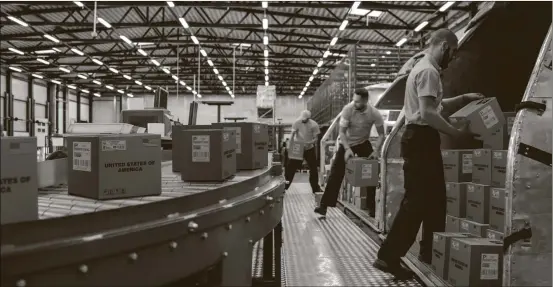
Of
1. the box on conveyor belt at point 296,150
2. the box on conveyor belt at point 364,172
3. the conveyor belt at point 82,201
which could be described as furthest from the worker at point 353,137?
the conveyor belt at point 82,201

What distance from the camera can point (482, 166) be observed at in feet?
11.4

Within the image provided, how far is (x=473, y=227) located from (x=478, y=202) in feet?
0.61

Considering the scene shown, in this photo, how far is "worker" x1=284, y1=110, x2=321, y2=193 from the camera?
7.78 m

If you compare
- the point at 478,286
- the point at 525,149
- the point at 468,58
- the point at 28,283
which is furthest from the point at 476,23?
the point at 28,283

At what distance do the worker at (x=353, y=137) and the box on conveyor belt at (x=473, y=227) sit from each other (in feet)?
6.74

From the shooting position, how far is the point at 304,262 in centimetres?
372

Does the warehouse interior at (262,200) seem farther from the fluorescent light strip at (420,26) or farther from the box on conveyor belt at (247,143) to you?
the fluorescent light strip at (420,26)

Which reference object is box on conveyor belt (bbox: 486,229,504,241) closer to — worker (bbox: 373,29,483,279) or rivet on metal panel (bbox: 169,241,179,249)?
worker (bbox: 373,29,483,279)

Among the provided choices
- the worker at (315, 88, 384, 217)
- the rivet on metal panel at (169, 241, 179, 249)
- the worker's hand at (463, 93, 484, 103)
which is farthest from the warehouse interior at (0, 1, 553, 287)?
the worker at (315, 88, 384, 217)

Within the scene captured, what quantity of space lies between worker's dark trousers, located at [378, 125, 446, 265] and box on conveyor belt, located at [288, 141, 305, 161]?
463 cm

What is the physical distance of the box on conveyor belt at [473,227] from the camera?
324cm

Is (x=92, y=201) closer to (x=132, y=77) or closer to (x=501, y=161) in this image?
(x=501, y=161)

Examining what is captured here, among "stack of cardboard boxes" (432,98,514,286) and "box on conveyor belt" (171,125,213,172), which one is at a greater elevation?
"box on conveyor belt" (171,125,213,172)

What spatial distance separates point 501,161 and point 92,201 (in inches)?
112
